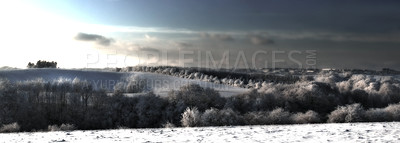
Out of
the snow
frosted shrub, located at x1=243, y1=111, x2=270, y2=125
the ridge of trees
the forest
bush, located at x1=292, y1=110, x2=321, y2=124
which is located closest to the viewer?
bush, located at x1=292, y1=110, x2=321, y2=124

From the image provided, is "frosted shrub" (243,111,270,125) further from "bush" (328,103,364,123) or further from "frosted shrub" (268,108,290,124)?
"bush" (328,103,364,123)

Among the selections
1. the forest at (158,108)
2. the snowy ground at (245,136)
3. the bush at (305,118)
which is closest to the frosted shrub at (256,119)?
the forest at (158,108)

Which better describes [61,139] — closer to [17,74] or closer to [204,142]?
[204,142]

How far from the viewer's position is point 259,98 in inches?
1480

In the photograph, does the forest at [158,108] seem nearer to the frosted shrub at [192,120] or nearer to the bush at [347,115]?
the bush at [347,115]

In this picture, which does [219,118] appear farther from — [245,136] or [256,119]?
[245,136]

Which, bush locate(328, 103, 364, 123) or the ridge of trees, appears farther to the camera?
the ridge of trees

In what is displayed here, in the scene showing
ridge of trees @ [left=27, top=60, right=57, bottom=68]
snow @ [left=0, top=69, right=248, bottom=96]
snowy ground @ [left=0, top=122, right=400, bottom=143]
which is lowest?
snowy ground @ [left=0, top=122, right=400, bottom=143]

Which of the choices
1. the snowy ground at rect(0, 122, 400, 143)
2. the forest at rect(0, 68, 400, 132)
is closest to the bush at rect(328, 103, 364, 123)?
the forest at rect(0, 68, 400, 132)

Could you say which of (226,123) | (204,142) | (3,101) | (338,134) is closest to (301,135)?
(338,134)

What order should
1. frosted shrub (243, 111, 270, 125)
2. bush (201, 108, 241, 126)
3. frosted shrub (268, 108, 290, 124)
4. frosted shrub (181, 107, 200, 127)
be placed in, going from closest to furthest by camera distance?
frosted shrub (181, 107, 200, 127), bush (201, 108, 241, 126), frosted shrub (268, 108, 290, 124), frosted shrub (243, 111, 270, 125)

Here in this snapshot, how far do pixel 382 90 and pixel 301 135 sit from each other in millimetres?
32365

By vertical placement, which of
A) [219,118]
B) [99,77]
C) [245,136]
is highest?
[99,77]

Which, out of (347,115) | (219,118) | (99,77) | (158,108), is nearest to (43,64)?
(99,77)
